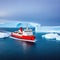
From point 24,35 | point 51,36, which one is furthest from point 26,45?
point 51,36

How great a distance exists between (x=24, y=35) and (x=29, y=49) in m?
0.35

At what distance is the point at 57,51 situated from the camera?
226 centimetres

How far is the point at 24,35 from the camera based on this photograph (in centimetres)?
260

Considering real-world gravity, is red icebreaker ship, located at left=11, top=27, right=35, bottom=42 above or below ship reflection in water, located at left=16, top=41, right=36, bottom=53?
above

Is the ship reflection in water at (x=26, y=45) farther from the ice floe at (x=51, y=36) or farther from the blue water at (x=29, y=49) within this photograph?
the ice floe at (x=51, y=36)

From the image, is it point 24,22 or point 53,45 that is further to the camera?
point 24,22

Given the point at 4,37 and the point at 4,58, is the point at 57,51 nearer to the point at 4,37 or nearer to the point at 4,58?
the point at 4,58

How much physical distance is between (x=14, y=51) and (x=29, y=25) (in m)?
0.61

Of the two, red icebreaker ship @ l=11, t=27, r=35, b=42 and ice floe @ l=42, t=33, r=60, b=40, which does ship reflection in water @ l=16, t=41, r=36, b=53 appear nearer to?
red icebreaker ship @ l=11, t=27, r=35, b=42

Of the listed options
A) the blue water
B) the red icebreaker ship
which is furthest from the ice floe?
the red icebreaker ship

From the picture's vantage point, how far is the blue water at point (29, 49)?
2041 mm

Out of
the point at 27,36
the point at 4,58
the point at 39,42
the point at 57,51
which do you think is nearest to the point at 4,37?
the point at 27,36

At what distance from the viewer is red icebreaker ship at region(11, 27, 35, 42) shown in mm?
2559

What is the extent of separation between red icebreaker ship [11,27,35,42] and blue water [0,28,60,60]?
0.07 meters
